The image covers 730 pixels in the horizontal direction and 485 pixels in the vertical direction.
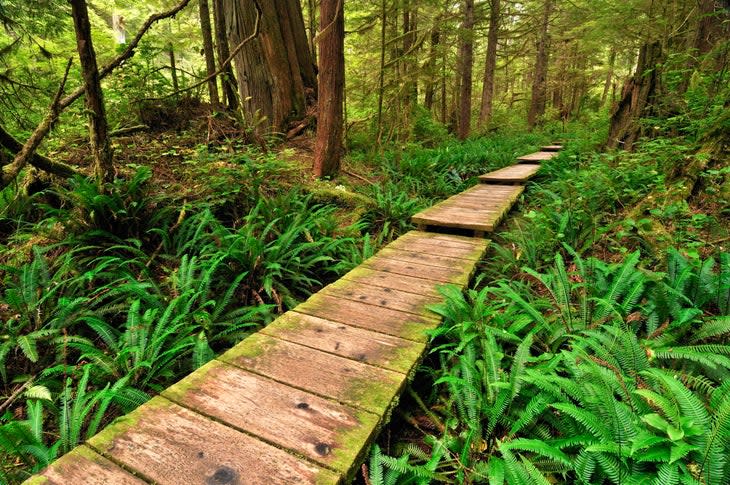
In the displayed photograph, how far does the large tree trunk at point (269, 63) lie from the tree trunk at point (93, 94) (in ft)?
13.3

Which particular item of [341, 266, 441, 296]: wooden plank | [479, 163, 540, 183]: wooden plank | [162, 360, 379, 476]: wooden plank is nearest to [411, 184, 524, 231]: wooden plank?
[479, 163, 540, 183]: wooden plank

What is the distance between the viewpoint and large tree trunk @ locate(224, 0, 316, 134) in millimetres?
8305

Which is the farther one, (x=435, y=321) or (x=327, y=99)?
(x=327, y=99)

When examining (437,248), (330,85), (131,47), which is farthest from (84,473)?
(330,85)

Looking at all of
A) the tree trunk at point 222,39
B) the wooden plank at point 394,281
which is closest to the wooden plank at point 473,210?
the wooden plank at point 394,281

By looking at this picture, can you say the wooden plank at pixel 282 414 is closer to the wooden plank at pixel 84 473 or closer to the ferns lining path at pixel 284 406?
the ferns lining path at pixel 284 406

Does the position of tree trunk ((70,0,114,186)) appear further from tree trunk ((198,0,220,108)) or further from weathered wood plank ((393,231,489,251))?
tree trunk ((198,0,220,108))

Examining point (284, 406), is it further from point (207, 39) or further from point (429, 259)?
point (207, 39)

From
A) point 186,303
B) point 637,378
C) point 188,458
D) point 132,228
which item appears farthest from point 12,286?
point 637,378

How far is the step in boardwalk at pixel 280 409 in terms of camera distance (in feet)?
5.12

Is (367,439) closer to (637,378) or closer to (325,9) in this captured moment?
(637,378)

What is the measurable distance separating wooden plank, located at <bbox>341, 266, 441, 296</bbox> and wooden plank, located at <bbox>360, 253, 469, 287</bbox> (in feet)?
0.29

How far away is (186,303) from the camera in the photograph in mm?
3156

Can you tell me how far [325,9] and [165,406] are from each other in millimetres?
6788
